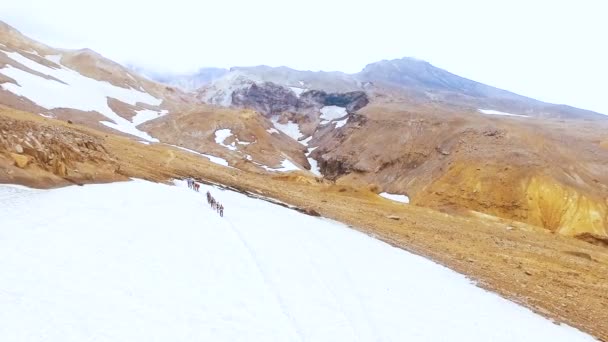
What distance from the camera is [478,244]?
31.4 m

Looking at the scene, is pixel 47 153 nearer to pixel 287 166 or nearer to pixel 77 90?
pixel 287 166

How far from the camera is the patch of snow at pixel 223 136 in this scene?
86.5 m

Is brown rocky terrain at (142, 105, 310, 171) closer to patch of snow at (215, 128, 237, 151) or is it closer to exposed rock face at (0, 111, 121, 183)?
patch of snow at (215, 128, 237, 151)

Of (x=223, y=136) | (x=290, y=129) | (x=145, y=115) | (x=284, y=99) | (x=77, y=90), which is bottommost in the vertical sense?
(x=223, y=136)

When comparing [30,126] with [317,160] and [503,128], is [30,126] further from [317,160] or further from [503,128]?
[317,160]

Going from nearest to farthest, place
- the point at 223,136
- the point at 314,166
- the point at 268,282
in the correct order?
the point at 268,282, the point at 223,136, the point at 314,166

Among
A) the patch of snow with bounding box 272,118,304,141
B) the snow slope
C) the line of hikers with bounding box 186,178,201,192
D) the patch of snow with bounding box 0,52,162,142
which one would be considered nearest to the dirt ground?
the snow slope

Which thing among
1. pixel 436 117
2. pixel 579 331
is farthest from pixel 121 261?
pixel 436 117

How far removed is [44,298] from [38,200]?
27.2 feet

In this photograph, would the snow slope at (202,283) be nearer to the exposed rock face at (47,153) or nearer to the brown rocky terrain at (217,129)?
the exposed rock face at (47,153)

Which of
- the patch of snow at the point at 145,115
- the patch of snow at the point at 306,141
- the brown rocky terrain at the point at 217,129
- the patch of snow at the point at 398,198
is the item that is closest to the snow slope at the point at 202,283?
the patch of snow at the point at 398,198

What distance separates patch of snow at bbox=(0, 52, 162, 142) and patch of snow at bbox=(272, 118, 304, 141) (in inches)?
2128

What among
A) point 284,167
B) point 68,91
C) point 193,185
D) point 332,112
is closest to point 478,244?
point 193,185

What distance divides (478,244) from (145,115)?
263ft
